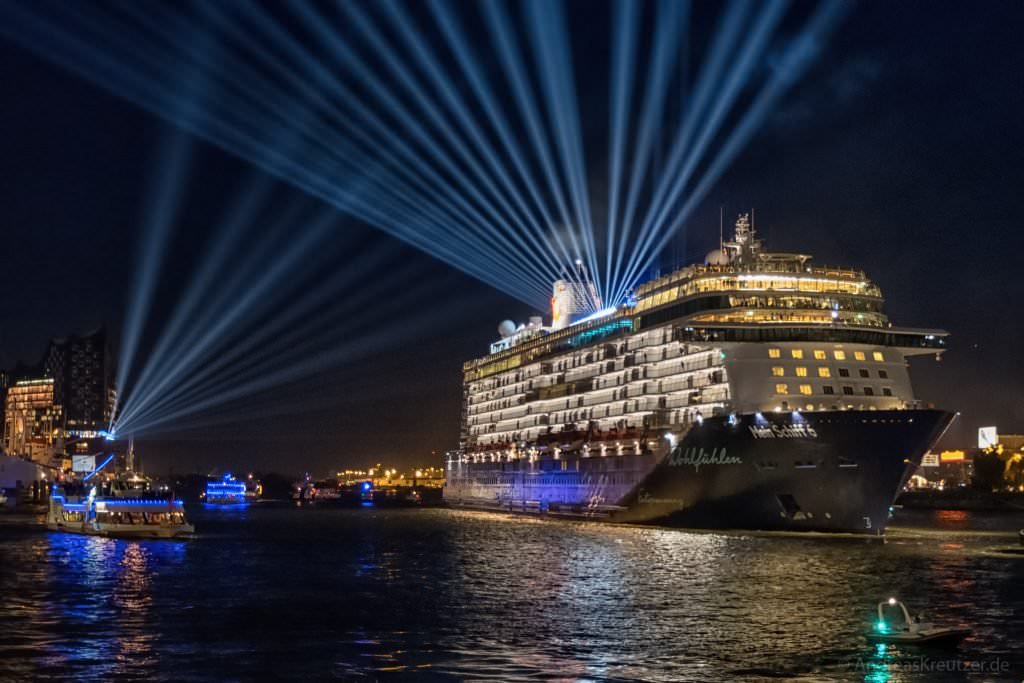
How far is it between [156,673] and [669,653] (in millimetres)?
12035

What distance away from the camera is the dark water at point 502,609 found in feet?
83.7

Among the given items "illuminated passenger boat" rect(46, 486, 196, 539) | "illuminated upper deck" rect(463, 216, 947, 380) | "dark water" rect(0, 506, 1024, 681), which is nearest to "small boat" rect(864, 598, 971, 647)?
"dark water" rect(0, 506, 1024, 681)

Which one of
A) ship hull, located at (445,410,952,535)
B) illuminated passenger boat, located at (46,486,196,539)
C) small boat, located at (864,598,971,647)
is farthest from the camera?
illuminated passenger boat, located at (46,486,196,539)

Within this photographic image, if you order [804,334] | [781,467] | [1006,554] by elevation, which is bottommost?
[1006,554]

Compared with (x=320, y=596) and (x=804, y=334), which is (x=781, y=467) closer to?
(x=804, y=334)

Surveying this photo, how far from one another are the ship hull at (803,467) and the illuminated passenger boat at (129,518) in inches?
1340

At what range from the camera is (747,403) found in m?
67.1

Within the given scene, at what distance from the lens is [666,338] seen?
7706 centimetres

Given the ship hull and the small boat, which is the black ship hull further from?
the small boat

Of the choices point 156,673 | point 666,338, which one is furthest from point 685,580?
point 666,338

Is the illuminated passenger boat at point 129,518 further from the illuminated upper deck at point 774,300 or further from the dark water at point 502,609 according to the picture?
the illuminated upper deck at point 774,300

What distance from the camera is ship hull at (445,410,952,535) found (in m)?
60.2

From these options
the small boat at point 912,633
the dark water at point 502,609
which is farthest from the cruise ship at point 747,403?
the small boat at point 912,633

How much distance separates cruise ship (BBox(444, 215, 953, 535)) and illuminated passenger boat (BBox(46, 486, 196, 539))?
30.8m
